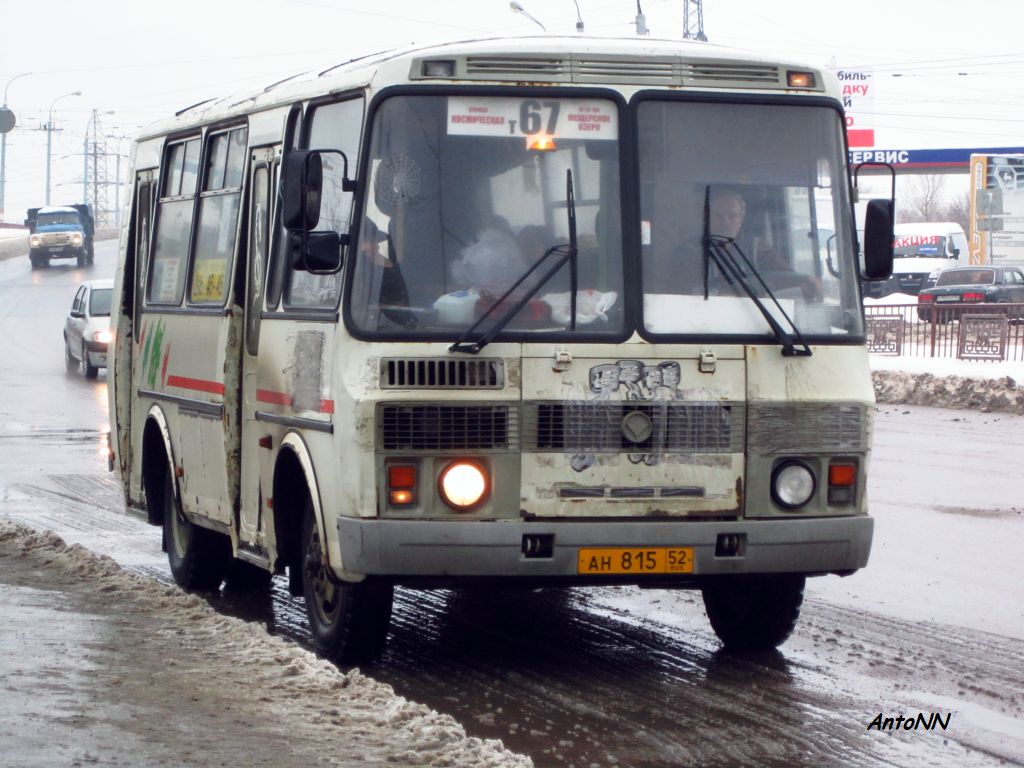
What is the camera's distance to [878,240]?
7.92 meters

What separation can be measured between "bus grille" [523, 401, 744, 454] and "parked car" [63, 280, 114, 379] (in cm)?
2253

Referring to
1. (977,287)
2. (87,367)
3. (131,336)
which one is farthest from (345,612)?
(977,287)

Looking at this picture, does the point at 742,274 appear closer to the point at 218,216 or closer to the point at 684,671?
the point at 684,671

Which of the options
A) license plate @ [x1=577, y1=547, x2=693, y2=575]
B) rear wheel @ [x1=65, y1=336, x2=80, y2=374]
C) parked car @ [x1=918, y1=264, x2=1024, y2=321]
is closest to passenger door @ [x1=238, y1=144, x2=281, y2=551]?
license plate @ [x1=577, y1=547, x2=693, y2=575]

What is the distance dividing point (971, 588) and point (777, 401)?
3178mm

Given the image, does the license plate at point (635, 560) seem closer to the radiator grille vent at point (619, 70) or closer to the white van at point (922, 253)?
the radiator grille vent at point (619, 70)

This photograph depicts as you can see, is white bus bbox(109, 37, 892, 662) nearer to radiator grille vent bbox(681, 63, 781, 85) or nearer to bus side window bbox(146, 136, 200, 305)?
radiator grille vent bbox(681, 63, 781, 85)

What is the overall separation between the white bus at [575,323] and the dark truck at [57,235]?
58619 millimetres

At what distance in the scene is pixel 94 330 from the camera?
2997 cm

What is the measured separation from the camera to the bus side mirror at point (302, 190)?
24.3ft

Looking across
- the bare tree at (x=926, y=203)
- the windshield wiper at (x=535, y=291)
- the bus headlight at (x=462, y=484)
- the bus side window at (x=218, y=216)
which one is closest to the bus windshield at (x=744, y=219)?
the windshield wiper at (x=535, y=291)

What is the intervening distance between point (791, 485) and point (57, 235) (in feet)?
196

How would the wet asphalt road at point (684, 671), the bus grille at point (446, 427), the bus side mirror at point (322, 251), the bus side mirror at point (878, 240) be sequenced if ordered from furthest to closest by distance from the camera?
1. the bus side mirror at point (878, 240)
2. the bus side mirror at point (322, 251)
3. the bus grille at point (446, 427)
4. the wet asphalt road at point (684, 671)

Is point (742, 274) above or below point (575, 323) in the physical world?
above
